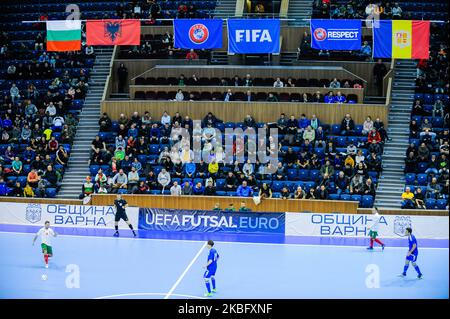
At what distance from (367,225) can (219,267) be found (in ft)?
27.7

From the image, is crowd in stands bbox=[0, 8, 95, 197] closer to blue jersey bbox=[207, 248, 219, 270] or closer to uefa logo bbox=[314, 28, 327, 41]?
uefa logo bbox=[314, 28, 327, 41]

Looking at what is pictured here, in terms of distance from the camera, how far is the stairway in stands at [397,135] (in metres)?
40.0

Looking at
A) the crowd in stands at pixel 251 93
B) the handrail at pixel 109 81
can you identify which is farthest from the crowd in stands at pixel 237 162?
the handrail at pixel 109 81

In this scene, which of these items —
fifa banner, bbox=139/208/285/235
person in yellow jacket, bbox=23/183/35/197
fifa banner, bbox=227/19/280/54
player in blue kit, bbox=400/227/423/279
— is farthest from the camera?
fifa banner, bbox=227/19/280/54

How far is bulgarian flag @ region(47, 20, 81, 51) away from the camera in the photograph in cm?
4197

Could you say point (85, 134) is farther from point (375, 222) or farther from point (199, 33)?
point (375, 222)

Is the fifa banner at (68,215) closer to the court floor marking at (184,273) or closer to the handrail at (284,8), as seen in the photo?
the court floor marking at (184,273)

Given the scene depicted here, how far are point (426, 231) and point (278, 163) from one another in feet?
24.7

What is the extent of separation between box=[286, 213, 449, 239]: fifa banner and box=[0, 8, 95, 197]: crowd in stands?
40.6ft

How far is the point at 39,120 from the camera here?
148 ft

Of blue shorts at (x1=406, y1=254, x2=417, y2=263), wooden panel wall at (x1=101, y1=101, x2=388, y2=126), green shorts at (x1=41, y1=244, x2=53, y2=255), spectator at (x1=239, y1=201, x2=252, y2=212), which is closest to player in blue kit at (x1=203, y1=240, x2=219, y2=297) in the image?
green shorts at (x1=41, y1=244, x2=53, y2=255)

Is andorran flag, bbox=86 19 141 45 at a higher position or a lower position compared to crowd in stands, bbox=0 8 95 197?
higher

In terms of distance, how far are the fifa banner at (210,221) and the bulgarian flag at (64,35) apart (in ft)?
30.9

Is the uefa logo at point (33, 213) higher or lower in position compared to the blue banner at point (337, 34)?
lower
